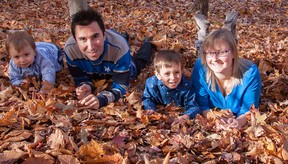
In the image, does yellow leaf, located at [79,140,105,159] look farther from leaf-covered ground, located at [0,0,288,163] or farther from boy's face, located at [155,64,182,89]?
boy's face, located at [155,64,182,89]

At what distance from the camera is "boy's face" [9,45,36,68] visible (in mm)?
3668

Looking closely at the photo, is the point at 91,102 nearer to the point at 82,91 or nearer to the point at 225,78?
the point at 82,91

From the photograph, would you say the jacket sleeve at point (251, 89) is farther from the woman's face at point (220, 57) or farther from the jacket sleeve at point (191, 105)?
the jacket sleeve at point (191, 105)

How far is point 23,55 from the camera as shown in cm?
371

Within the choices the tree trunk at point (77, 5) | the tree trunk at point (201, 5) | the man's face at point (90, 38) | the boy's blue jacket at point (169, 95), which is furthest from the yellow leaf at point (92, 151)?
the tree trunk at point (201, 5)

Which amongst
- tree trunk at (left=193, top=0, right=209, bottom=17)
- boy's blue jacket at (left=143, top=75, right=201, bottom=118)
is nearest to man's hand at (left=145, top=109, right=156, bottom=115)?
boy's blue jacket at (left=143, top=75, right=201, bottom=118)

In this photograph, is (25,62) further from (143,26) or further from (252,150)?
(143,26)

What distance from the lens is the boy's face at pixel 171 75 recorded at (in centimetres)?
342

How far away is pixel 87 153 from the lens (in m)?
2.39

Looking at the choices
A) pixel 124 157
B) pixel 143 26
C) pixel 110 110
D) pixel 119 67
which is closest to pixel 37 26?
pixel 143 26

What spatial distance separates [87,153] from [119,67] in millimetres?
1618

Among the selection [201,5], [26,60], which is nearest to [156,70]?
[26,60]

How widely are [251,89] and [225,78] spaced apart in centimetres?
29

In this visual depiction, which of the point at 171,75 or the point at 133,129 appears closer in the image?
the point at 133,129
